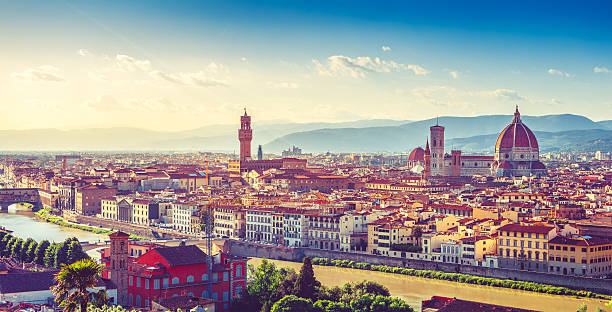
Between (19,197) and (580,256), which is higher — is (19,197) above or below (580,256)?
below

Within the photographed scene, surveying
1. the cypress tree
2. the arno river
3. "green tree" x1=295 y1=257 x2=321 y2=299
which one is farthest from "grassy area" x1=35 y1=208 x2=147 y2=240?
"green tree" x1=295 y1=257 x2=321 y2=299

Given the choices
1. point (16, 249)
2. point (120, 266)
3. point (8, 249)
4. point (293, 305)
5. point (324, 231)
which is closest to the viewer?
point (293, 305)

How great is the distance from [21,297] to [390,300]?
10754mm

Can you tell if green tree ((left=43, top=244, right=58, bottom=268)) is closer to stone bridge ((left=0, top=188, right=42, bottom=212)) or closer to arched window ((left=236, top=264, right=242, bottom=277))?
arched window ((left=236, top=264, right=242, bottom=277))

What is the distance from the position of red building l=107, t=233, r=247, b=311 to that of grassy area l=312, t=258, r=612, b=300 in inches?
443

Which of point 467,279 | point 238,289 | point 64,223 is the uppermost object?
point 238,289

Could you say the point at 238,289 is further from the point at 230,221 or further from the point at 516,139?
the point at 516,139

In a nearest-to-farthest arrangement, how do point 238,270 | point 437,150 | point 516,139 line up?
1. point 238,270
2. point 516,139
3. point 437,150

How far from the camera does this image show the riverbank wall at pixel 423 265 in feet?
105

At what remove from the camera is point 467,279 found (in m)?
34.4

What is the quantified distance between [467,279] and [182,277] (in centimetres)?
1384

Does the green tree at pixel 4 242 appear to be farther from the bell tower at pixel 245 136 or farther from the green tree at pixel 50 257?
the bell tower at pixel 245 136

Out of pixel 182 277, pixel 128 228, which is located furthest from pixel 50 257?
pixel 128 228

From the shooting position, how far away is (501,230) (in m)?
36.0
